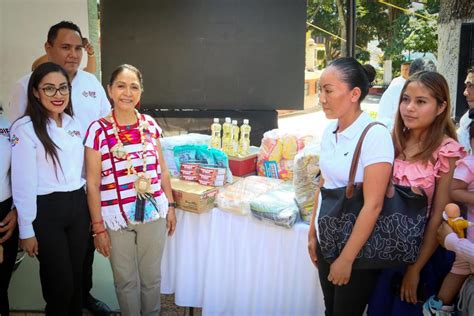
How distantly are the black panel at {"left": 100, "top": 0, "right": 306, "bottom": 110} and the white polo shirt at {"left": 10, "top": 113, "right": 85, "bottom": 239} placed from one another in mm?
3114

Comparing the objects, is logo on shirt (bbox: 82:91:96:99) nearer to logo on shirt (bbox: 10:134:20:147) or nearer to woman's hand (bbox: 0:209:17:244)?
logo on shirt (bbox: 10:134:20:147)

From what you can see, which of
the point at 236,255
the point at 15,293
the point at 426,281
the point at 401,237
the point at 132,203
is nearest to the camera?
the point at 401,237

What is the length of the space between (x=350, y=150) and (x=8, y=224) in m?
1.66

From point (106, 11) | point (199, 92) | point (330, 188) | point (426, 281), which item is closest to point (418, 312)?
point (426, 281)

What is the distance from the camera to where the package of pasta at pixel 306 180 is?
247 cm

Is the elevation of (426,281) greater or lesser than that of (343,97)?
lesser

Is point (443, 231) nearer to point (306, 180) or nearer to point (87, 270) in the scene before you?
point (306, 180)

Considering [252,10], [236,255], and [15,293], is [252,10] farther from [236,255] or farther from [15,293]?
[15,293]

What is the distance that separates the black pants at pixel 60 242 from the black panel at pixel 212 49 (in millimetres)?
3146

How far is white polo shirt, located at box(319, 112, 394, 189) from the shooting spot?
5.43ft

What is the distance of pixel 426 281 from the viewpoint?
196 centimetres

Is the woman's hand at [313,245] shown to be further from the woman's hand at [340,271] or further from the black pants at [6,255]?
the black pants at [6,255]

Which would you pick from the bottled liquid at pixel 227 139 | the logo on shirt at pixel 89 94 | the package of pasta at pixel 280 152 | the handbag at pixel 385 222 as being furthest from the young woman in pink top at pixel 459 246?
the logo on shirt at pixel 89 94

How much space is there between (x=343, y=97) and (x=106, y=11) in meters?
4.29
